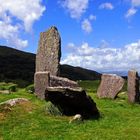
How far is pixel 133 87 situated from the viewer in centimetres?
4241

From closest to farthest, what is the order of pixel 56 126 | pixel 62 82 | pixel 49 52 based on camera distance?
pixel 56 126, pixel 62 82, pixel 49 52

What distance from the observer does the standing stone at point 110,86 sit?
4391 cm

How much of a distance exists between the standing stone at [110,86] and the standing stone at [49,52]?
17.4 ft

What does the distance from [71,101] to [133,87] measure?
→ 49.0 ft

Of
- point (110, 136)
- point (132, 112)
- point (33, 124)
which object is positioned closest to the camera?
Result: point (110, 136)

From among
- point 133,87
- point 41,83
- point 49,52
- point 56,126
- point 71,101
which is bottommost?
point 56,126

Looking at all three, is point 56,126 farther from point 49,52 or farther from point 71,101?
point 49,52

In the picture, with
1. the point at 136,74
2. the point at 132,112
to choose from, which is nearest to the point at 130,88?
the point at 136,74

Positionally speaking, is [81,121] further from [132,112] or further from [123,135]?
[132,112]

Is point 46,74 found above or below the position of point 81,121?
above

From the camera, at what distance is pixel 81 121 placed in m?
27.4

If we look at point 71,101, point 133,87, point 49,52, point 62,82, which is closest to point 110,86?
point 133,87

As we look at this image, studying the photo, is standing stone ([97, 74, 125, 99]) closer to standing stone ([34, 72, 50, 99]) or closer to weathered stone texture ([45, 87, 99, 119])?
standing stone ([34, 72, 50, 99])

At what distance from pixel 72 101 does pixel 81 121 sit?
1.64 m
